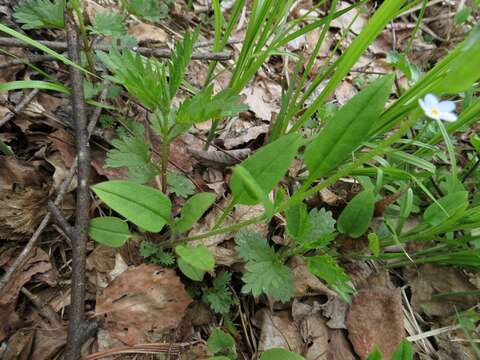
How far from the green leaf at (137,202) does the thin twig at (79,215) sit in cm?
23

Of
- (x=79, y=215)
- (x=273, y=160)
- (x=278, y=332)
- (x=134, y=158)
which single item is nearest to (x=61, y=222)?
(x=79, y=215)

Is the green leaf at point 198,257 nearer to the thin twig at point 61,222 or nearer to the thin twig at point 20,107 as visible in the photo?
the thin twig at point 61,222

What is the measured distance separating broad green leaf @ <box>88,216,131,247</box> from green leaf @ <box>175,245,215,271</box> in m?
0.21

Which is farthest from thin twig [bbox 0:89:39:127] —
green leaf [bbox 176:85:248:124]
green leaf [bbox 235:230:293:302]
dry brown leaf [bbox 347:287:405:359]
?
dry brown leaf [bbox 347:287:405:359]

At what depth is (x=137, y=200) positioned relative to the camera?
1018 millimetres

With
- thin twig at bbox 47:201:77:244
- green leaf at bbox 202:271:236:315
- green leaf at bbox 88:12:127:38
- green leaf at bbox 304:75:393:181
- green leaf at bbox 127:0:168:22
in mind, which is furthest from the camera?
green leaf at bbox 127:0:168:22

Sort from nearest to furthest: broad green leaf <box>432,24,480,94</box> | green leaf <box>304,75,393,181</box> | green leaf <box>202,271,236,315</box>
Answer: broad green leaf <box>432,24,480,94</box>, green leaf <box>304,75,393,181</box>, green leaf <box>202,271,236,315</box>

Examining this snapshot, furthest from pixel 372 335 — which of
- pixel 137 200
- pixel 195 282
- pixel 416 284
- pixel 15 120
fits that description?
pixel 15 120

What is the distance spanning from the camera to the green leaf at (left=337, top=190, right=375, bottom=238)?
126 cm

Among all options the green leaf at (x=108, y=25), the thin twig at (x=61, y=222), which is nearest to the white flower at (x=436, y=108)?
the thin twig at (x=61, y=222)

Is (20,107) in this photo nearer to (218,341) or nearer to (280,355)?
(218,341)

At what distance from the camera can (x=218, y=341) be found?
1159 millimetres

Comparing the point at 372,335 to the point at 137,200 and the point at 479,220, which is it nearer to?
the point at 479,220

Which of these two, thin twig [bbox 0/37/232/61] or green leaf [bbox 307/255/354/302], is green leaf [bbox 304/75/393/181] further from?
thin twig [bbox 0/37/232/61]
